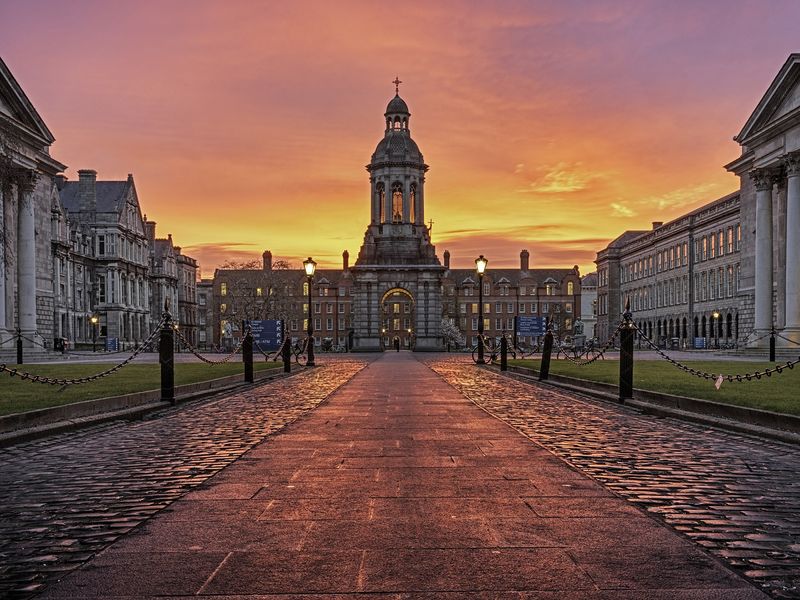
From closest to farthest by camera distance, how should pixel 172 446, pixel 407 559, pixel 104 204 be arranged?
pixel 407 559 < pixel 172 446 < pixel 104 204

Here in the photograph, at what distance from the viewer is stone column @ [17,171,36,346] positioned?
44.4m

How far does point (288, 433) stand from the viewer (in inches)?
494

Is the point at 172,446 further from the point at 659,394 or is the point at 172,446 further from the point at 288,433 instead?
the point at 659,394

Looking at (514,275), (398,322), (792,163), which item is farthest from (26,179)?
(514,275)

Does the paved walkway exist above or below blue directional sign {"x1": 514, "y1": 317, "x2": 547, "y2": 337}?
below

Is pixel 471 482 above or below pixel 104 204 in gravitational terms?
below

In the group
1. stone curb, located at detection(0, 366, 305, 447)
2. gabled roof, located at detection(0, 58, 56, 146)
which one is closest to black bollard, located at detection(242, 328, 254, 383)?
stone curb, located at detection(0, 366, 305, 447)

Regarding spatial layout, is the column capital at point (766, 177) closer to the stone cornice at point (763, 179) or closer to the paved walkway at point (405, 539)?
the stone cornice at point (763, 179)

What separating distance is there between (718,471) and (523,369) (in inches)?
956

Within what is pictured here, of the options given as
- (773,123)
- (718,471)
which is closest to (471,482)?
(718,471)

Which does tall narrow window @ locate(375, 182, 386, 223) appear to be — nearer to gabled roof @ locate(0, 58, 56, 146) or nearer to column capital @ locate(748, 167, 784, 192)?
column capital @ locate(748, 167, 784, 192)

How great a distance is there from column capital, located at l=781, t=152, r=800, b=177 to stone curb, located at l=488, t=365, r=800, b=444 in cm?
2889

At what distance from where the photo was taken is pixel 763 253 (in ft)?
161

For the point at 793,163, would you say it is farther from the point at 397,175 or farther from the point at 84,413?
the point at 397,175
